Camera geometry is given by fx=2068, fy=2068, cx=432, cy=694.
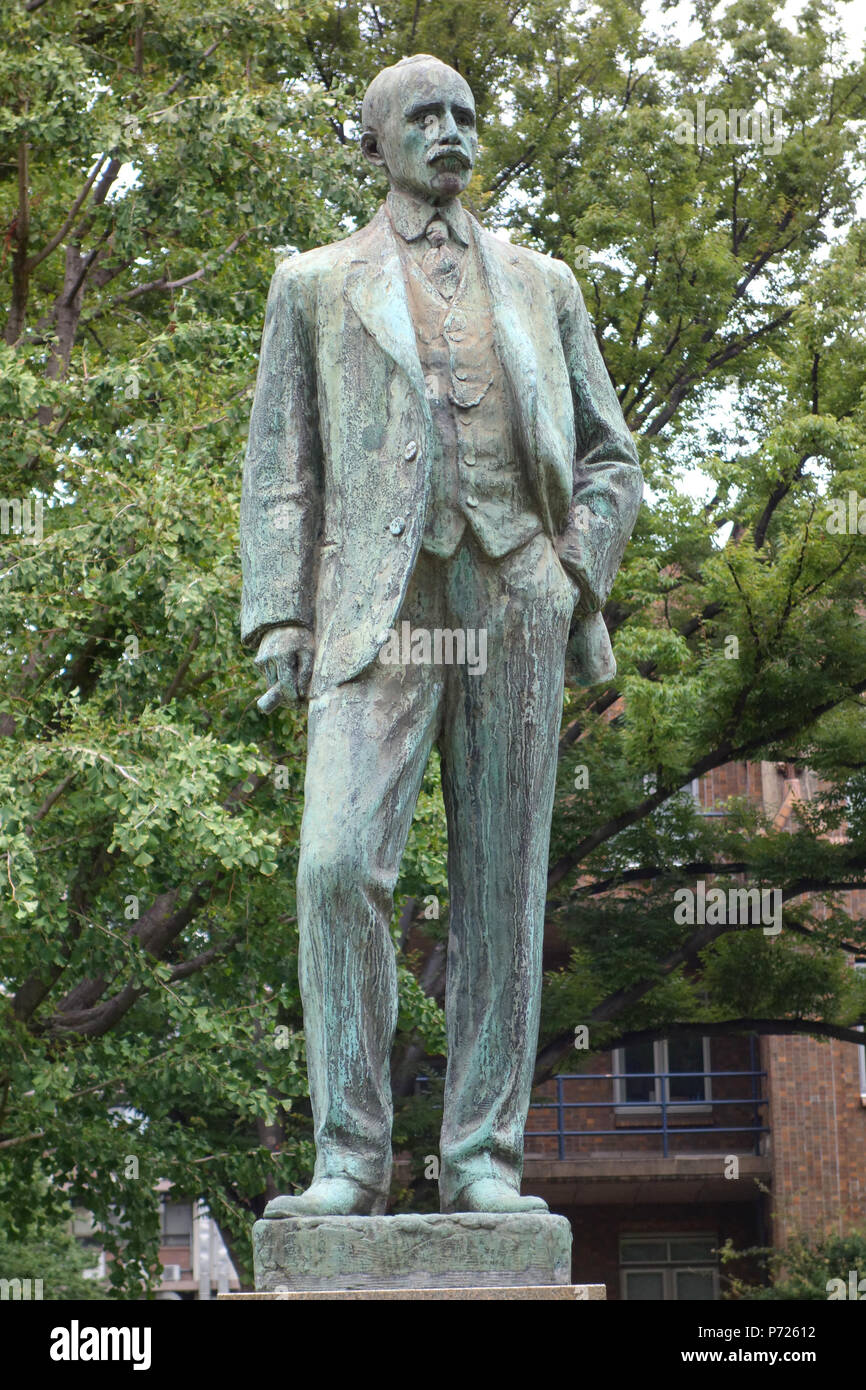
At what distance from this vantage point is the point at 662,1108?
30078mm

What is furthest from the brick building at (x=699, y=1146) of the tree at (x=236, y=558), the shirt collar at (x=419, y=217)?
the shirt collar at (x=419, y=217)

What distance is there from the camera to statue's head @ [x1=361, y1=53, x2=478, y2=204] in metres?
4.99

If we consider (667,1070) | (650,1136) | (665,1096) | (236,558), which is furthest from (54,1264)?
(236,558)

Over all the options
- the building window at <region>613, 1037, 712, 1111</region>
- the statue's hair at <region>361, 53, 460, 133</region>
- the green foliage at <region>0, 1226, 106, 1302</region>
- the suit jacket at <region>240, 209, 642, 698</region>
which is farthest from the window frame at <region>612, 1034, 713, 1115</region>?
the statue's hair at <region>361, 53, 460, 133</region>

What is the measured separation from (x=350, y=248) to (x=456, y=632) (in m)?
1.00

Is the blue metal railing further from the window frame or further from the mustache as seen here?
the mustache

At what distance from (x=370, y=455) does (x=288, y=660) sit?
516mm

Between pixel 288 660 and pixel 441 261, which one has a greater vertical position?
pixel 441 261

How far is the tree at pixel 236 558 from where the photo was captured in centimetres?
1361

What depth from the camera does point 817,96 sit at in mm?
20469

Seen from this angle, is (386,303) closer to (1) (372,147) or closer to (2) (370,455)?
(2) (370,455)

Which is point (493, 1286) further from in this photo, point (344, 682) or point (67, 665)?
point (67, 665)

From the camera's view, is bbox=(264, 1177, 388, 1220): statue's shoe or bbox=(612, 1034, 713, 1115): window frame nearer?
bbox=(264, 1177, 388, 1220): statue's shoe

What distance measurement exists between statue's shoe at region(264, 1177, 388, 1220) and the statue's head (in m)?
2.37
